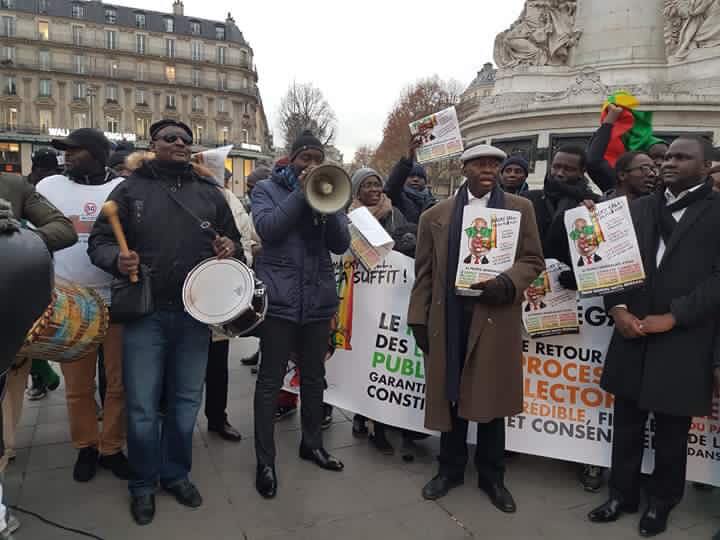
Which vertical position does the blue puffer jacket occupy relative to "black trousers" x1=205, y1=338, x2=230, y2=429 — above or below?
above

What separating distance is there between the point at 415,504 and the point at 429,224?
1772 mm

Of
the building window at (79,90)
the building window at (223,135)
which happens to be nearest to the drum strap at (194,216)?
the building window at (223,135)

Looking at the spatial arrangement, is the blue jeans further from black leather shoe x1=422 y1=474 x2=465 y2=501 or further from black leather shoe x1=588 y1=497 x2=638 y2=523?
black leather shoe x1=588 y1=497 x2=638 y2=523

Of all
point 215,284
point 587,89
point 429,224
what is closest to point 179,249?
point 215,284

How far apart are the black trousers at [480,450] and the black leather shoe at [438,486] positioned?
0.03 meters

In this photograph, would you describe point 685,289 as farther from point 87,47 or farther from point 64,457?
point 87,47

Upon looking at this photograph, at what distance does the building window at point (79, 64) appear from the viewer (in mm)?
69312

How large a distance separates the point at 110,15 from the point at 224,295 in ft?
271

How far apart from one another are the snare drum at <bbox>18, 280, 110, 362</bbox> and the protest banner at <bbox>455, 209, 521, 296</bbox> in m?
2.13

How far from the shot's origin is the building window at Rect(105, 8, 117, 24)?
235ft

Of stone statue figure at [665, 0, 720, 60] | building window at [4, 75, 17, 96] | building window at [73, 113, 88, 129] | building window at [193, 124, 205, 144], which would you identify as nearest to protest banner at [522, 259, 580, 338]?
stone statue figure at [665, 0, 720, 60]

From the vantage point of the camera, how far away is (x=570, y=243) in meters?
A: 3.44

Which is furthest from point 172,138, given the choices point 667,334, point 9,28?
point 9,28

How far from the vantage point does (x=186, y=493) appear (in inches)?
133
